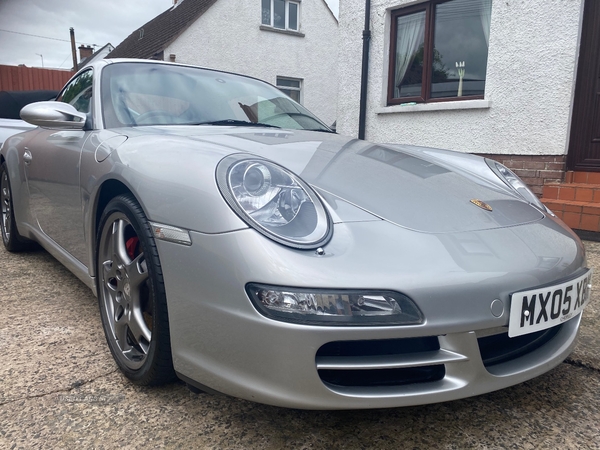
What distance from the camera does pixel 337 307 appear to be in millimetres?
1189

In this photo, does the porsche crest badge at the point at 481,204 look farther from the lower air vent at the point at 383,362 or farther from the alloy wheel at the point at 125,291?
the alloy wheel at the point at 125,291

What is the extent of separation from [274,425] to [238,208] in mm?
666

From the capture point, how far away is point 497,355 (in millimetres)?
1392

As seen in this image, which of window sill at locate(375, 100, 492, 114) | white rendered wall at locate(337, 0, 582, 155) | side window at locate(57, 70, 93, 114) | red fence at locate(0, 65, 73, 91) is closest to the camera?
side window at locate(57, 70, 93, 114)

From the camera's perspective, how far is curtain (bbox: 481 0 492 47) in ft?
16.9

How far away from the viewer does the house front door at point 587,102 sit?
14.2 feet

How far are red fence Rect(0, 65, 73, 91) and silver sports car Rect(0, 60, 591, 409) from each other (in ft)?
41.6

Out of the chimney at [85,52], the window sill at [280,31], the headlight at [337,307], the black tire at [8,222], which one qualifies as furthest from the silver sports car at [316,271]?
the chimney at [85,52]

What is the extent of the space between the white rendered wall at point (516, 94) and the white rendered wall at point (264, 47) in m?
7.20

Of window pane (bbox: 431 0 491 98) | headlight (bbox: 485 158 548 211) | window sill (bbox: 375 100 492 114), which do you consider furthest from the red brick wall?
headlight (bbox: 485 158 548 211)

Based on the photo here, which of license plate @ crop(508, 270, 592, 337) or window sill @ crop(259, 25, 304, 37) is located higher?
window sill @ crop(259, 25, 304, 37)

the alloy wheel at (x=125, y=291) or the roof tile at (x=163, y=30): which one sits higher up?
the roof tile at (x=163, y=30)

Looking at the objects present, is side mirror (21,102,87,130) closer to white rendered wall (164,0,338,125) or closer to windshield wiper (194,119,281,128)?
windshield wiper (194,119,281,128)

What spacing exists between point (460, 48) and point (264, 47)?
32.2 ft
